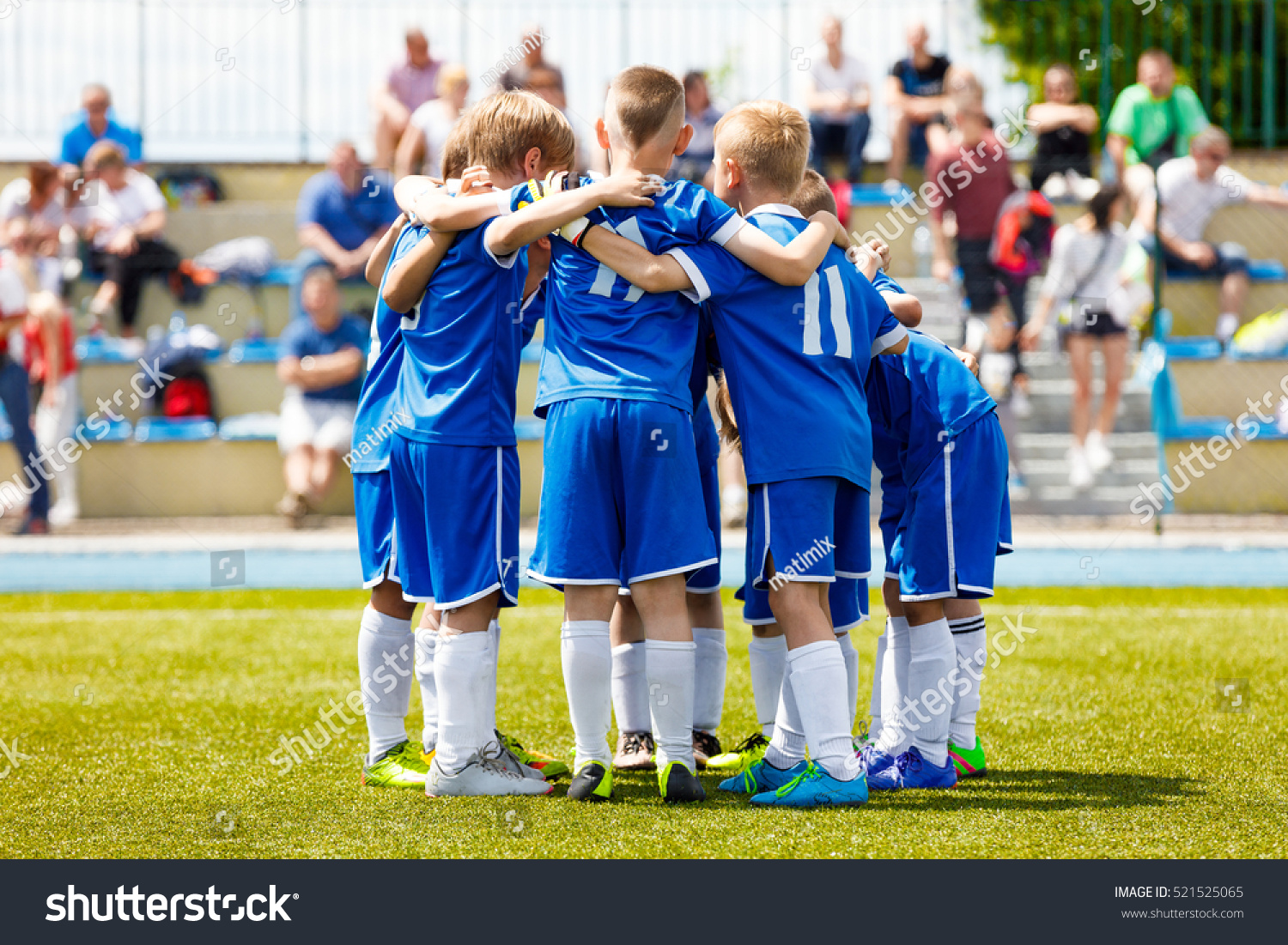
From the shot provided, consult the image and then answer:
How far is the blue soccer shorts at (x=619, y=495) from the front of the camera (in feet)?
11.6

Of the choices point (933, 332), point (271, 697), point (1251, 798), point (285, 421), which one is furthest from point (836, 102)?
point (1251, 798)

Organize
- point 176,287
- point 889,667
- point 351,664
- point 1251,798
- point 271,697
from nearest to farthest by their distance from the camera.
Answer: point 1251,798
point 889,667
point 271,697
point 351,664
point 176,287

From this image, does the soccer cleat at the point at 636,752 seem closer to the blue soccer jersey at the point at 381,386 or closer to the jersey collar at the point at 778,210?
the blue soccer jersey at the point at 381,386

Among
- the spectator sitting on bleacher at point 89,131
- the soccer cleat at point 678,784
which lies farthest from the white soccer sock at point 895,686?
the spectator sitting on bleacher at point 89,131

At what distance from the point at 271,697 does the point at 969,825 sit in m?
2.93

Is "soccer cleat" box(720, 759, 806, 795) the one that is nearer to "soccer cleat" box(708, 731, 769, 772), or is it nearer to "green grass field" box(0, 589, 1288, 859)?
"green grass field" box(0, 589, 1288, 859)

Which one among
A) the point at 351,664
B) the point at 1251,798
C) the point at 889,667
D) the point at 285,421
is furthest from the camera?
the point at 285,421

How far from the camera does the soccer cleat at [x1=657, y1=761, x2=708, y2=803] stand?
355 cm

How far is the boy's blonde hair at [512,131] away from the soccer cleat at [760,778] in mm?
1778

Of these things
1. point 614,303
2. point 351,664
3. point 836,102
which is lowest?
point 351,664

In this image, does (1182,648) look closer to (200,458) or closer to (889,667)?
(889,667)

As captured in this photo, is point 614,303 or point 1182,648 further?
point 1182,648

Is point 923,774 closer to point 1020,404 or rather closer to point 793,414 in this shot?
point 793,414

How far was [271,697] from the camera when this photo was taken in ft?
17.2
